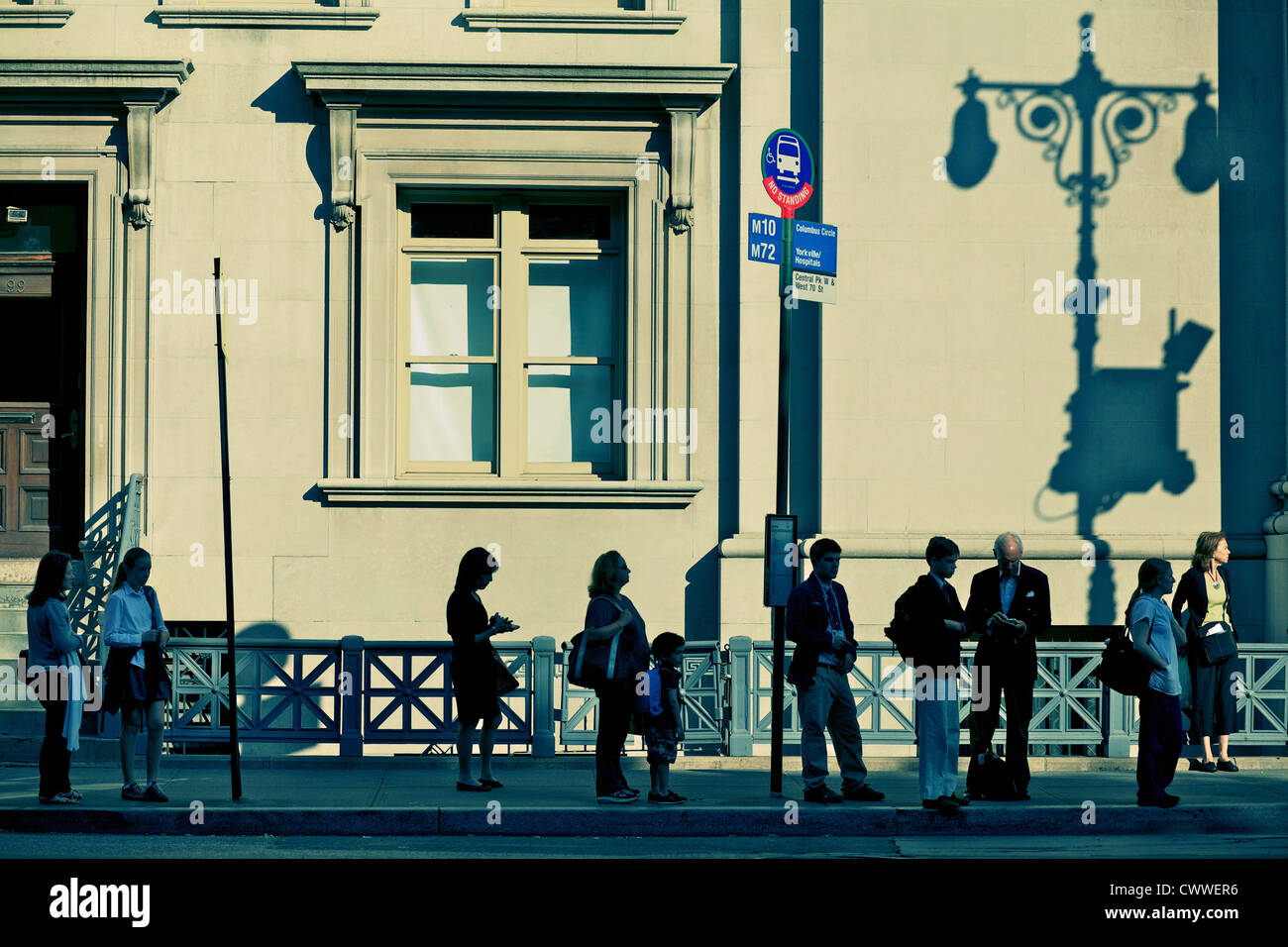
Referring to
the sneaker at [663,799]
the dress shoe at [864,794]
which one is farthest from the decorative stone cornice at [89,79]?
the dress shoe at [864,794]

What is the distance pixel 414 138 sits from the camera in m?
15.9

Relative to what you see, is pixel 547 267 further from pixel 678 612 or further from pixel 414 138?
pixel 678 612

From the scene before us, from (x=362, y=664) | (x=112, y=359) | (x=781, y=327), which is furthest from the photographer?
(x=112, y=359)

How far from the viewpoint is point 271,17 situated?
15883 millimetres

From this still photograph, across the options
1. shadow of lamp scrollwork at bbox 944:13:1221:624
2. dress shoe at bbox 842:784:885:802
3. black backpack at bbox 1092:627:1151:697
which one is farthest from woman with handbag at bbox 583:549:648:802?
shadow of lamp scrollwork at bbox 944:13:1221:624

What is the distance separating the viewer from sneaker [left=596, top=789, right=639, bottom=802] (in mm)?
11445

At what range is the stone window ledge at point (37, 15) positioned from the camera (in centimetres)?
1570

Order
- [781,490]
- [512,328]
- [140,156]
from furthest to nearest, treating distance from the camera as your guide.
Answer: [512,328] → [140,156] → [781,490]

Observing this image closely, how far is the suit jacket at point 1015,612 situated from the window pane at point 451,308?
21.5 feet

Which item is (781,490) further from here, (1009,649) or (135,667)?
(135,667)

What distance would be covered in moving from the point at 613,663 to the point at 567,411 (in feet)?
17.8

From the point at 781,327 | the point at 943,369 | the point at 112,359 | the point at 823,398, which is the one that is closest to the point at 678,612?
the point at 823,398

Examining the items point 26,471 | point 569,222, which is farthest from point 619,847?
point 26,471

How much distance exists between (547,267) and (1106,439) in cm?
610
